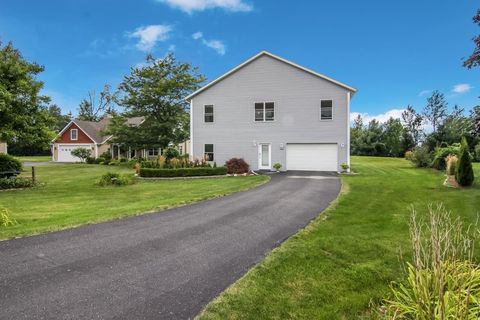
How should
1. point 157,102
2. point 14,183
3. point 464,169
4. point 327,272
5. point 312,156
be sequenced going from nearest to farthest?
point 327,272 → point 464,169 → point 14,183 → point 312,156 → point 157,102

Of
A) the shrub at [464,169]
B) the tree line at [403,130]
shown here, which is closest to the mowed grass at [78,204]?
the shrub at [464,169]

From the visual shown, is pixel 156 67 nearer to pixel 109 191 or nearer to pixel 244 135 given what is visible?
pixel 244 135

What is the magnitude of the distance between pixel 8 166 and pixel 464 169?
22.6 m

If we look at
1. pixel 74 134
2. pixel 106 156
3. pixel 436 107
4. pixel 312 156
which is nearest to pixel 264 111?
pixel 312 156

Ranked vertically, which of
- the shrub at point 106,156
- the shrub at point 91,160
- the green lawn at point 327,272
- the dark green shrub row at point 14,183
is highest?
the shrub at point 106,156

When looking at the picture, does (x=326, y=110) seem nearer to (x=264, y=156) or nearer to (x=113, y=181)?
(x=264, y=156)

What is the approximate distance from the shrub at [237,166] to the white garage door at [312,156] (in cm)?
341

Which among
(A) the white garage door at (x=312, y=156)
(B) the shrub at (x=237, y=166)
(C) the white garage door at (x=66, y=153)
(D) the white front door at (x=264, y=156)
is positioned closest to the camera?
(B) the shrub at (x=237, y=166)

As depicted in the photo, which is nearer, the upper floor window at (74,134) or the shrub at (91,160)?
the shrub at (91,160)

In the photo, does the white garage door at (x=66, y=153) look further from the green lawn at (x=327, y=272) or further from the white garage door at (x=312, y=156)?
the green lawn at (x=327, y=272)

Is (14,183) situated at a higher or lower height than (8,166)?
lower

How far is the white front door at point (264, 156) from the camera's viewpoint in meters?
22.9

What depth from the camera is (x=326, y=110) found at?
71.2 ft

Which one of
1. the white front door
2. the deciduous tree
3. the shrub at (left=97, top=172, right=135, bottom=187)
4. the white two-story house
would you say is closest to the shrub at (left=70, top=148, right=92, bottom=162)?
the deciduous tree
